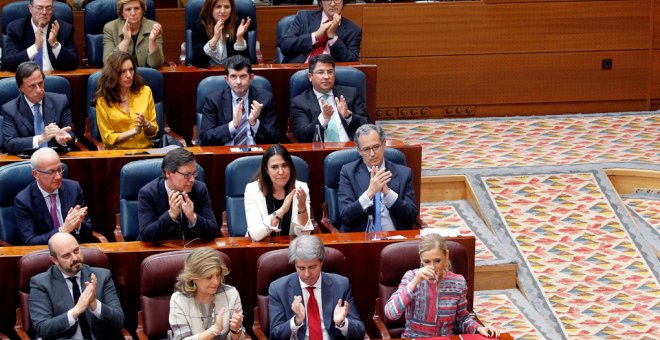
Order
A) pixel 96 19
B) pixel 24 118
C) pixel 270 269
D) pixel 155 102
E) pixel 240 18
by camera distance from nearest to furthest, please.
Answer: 1. pixel 270 269
2. pixel 24 118
3. pixel 155 102
4. pixel 96 19
5. pixel 240 18

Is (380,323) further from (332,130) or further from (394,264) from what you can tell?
(332,130)

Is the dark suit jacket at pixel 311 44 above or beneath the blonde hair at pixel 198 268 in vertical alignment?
above

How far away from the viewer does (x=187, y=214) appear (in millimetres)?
4195

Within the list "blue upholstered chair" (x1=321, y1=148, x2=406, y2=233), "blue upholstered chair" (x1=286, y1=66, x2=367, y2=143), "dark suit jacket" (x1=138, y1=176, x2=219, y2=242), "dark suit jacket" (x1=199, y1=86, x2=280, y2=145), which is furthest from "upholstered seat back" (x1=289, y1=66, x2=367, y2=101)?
"dark suit jacket" (x1=138, y1=176, x2=219, y2=242)

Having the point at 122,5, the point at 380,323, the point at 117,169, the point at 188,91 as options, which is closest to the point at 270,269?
the point at 380,323

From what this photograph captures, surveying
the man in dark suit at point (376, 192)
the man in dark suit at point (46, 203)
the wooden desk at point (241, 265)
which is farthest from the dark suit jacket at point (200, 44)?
the wooden desk at point (241, 265)

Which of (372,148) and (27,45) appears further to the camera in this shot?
(27,45)

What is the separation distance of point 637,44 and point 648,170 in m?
1.21

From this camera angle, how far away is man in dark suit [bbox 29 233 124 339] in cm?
382

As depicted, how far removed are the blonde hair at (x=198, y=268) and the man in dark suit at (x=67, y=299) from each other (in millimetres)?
248

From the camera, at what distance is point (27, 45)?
18.9ft

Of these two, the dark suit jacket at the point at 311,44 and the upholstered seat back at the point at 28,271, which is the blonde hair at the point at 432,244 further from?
the dark suit jacket at the point at 311,44

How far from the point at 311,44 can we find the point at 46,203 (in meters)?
1.92

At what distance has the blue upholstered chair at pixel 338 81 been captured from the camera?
18.1ft
